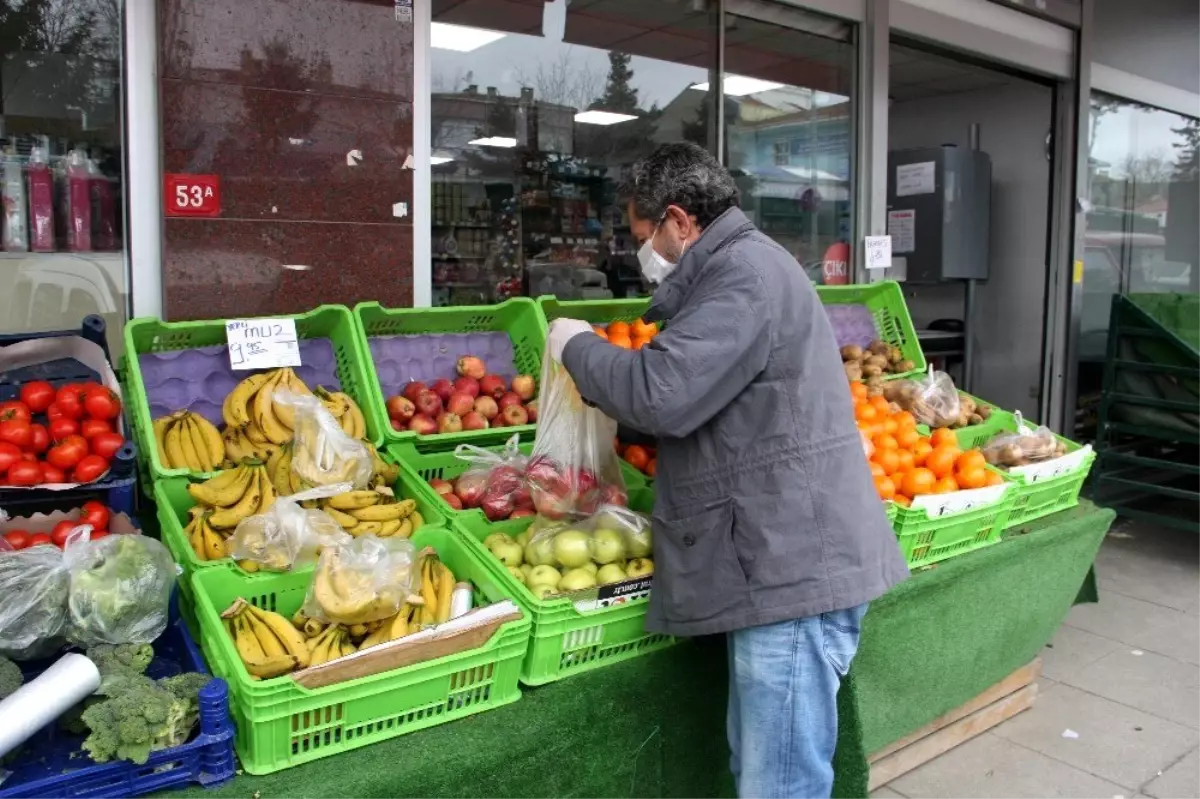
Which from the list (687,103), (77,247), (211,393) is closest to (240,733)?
(211,393)

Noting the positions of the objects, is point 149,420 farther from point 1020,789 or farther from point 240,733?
point 1020,789

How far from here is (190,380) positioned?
336 centimetres

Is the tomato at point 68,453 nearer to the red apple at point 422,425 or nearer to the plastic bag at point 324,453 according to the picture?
the plastic bag at point 324,453

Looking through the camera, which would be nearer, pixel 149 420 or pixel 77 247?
pixel 149 420

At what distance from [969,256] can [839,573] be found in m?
6.25

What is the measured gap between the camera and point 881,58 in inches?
226

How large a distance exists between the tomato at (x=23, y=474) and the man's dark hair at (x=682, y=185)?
1.81 meters

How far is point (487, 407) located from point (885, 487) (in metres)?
1.47

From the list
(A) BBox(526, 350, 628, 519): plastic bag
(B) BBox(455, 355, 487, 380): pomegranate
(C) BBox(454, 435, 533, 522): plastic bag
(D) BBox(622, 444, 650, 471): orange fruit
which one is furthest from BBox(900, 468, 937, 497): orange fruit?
(B) BBox(455, 355, 487, 380): pomegranate

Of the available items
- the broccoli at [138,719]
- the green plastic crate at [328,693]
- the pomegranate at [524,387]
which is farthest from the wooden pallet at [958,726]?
the broccoli at [138,719]

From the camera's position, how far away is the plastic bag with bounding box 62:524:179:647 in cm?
225

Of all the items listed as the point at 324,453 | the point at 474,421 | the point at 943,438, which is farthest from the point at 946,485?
the point at 324,453

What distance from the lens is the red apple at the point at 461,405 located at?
12.0ft

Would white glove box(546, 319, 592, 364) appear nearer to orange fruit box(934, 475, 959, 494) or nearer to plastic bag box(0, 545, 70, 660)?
plastic bag box(0, 545, 70, 660)
